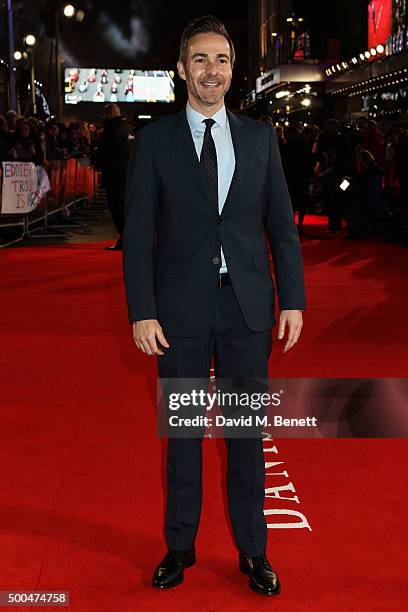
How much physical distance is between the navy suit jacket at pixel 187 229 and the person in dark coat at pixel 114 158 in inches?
469

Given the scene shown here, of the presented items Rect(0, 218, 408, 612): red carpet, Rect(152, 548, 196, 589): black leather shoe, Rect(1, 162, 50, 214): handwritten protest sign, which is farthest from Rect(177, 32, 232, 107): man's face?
Rect(1, 162, 50, 214): handwritten protest sign

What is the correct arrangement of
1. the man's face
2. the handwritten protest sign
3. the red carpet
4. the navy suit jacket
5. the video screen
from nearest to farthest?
the man's face → the navy suit jacket → the red carpet → the handwritten protest sign → the video screen

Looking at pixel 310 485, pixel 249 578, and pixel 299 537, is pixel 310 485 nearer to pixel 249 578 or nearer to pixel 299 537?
pixel 299 537

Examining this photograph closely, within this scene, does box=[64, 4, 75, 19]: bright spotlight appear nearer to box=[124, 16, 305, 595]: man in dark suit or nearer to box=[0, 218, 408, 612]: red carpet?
box=[0, 218, 408, 612]: red carpet

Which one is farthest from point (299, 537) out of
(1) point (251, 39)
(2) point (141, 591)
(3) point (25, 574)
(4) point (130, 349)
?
(1) point (251, 39)

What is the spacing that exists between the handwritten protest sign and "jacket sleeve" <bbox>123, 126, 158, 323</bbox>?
508 inches

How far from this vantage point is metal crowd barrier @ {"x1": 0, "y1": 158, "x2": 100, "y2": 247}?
18.9 m

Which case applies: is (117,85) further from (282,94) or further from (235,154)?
(235,154)

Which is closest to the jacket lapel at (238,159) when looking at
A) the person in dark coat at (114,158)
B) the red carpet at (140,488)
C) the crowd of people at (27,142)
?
the red carpet at (140,488)

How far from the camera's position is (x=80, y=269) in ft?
46.8

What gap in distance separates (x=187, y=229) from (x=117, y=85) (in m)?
80.6

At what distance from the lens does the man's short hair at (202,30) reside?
3.70 meters

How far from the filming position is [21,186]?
17672 mm

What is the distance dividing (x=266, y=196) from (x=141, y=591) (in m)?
1.49
